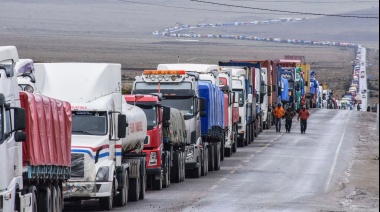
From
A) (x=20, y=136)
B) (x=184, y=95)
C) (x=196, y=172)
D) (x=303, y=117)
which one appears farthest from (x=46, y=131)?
(x=303, y=117)

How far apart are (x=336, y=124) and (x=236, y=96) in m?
23.4

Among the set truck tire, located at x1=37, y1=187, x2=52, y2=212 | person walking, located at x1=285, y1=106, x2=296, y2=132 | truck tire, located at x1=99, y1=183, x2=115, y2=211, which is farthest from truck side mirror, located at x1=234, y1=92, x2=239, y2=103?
truck tire, located at x1=37, y1=187, x2=52, y2=212

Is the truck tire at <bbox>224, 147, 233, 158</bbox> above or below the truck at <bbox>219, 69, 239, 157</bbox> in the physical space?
below

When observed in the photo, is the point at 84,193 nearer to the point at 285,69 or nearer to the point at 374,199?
the point at 374,199

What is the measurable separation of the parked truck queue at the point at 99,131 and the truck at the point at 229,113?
471 mm

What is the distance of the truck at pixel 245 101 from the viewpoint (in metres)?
49.8

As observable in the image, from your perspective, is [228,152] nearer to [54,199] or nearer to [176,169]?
[176,169]

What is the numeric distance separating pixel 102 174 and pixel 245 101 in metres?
28.1

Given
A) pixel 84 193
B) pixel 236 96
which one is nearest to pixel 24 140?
pixel 84 193

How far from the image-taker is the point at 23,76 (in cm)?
2131

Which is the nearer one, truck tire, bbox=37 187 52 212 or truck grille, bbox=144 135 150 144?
truck tire, bbox=37 187 52 212

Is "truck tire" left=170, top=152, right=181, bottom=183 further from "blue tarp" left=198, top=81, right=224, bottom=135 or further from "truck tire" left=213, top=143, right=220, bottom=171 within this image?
"truck tire" left=213, top=143, right=220, bottom=171

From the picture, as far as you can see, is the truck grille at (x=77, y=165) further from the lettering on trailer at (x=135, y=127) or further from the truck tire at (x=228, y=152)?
the truck tire at (x=228, y=152)

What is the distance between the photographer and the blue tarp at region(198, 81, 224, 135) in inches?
1435
